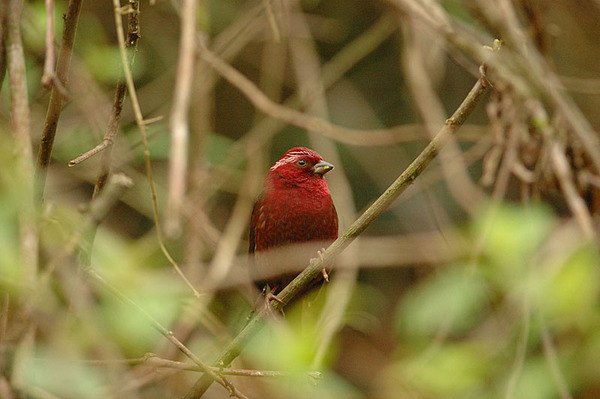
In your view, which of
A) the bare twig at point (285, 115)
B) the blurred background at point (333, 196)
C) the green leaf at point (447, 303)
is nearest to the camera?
the blurred background at point (333, 196)

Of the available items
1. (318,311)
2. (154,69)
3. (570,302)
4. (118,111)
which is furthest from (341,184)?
(118,111)

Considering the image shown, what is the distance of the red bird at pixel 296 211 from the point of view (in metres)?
3.21

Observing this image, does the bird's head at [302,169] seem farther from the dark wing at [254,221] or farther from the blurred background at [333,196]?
the blurred background at [333,196]

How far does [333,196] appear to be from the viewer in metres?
4.57

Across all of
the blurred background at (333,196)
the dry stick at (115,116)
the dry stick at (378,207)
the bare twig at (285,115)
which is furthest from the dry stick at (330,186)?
the dry stick at (115,116)

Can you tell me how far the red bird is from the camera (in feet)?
10.5

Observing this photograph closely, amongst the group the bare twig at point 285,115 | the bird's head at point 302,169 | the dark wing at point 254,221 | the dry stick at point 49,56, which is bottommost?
the dark wing at point 254,221

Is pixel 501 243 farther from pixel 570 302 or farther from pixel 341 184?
pixel 341 184

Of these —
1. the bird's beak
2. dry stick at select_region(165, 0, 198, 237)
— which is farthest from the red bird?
dry stick at select_region(165, 0, 198, 237)

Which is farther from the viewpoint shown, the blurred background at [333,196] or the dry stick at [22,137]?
the blurred background at [333,196]

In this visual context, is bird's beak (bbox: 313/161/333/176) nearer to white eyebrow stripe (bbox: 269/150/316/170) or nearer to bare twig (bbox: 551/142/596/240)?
white eyebrow stripe (bbox: 269/150/316/170)

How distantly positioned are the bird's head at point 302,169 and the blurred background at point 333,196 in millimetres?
527

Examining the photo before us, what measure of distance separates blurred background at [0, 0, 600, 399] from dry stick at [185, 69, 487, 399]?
97 millimetres

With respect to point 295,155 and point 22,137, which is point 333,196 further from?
point 22,137
